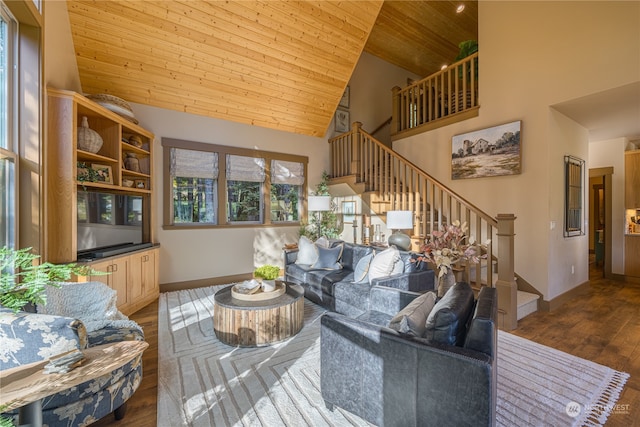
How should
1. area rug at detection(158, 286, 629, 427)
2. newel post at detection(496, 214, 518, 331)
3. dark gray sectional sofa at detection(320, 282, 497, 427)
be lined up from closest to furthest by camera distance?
dark gray sectional sofa at detection(320, 282, 497, 427) < area rug at detection(158, 286, 629, 427) < newel post at detection(496, 214, 518, 331)

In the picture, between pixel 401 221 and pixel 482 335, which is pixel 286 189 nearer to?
pixel 401 221

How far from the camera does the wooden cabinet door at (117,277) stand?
10.5 ft

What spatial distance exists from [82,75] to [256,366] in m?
4.44

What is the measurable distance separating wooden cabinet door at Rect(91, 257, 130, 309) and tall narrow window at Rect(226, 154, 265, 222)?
2044 mm

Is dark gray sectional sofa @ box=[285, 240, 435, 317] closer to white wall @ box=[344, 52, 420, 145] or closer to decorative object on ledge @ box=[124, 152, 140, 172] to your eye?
decorative object on ledge @ box=[124, 152, 140, 172]

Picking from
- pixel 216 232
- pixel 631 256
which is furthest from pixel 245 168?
pixel 631 256

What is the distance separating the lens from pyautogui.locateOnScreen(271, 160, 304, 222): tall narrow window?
5762 millimetres

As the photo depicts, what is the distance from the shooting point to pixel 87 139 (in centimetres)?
324

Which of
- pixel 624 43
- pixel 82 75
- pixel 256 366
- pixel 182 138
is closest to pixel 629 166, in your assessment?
pixel 624 43

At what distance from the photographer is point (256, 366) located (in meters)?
2.39

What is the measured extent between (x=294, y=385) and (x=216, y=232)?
3.52m

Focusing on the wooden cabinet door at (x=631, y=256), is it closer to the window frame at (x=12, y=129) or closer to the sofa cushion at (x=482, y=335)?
the sofa cushion at (x=482, y=335)

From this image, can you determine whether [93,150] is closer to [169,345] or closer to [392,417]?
[169,345]

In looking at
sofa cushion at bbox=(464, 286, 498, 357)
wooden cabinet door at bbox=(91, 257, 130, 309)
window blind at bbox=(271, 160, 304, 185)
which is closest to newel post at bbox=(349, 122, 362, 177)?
window blind at bbox=(271, 160, 304, 185)
